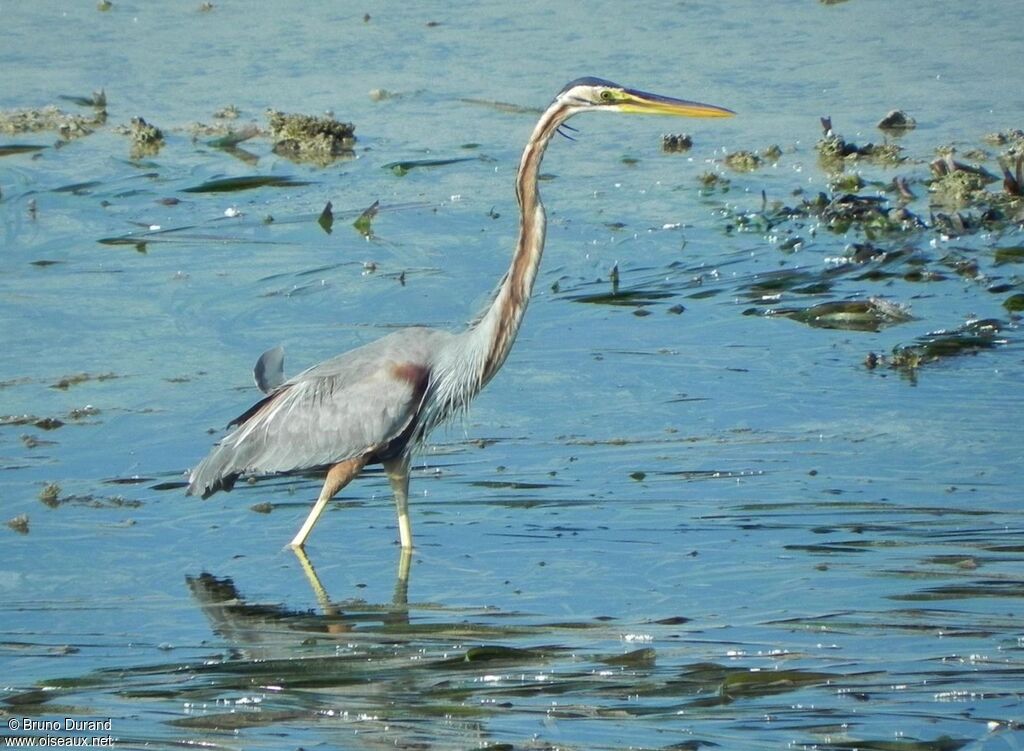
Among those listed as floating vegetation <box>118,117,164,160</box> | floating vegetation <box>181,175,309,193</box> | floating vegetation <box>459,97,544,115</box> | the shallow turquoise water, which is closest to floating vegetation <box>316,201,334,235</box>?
the shallow turquoise water

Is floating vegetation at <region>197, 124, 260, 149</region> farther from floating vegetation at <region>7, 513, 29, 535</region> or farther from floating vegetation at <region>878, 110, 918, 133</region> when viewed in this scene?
floating vegetation at <region>7, 513, 29, 535</region>

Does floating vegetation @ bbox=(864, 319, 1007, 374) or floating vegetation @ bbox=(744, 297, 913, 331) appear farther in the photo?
floating vegetation @ bbox=(744, 297, 913, 331)

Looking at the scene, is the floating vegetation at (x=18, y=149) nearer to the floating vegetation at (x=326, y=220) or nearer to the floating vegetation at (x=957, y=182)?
the floating vegetation at (x=326, y=220)

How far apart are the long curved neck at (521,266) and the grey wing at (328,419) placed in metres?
0.27

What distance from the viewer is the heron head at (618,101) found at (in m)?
6.93

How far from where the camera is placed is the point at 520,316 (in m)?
7.13

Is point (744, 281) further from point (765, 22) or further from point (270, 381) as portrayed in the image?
point (765, 22)

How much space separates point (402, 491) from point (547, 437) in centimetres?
110

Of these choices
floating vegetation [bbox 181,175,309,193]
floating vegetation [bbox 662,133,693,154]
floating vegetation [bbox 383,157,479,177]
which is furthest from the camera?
floating vegetation [bbox 662,133,693,154]

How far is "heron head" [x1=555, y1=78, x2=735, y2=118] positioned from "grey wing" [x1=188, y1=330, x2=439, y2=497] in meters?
1.19

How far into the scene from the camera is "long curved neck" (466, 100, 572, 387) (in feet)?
22.5

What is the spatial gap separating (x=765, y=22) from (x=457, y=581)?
10139 mm

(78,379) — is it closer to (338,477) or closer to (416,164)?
(338,477)

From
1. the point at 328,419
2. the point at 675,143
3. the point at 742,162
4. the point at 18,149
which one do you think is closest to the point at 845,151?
the point at 742,162
